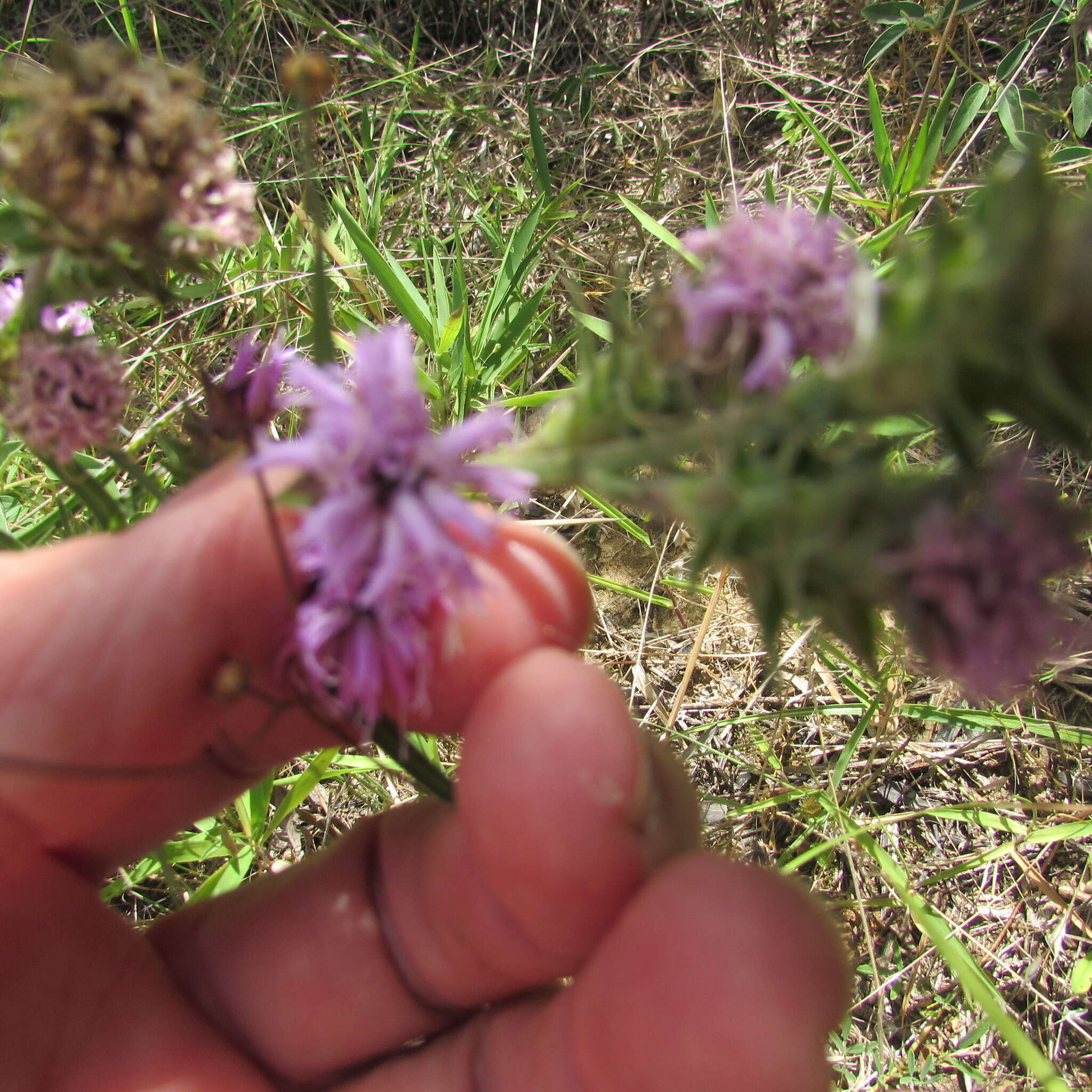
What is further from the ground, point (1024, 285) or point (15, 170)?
point (15, 170)

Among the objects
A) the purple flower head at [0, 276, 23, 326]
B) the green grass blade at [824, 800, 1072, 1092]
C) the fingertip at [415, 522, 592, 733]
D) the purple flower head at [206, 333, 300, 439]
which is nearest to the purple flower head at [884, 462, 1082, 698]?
the fingertip at [415, 522, 592, 733]

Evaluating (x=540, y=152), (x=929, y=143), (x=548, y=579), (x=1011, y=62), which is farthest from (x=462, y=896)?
(x=1011, y=62)

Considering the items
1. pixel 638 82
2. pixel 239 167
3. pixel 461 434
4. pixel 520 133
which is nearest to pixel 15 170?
pixel 461 434

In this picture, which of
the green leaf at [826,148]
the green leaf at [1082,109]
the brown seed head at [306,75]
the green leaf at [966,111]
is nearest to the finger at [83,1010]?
the brown seed head at [306,75]

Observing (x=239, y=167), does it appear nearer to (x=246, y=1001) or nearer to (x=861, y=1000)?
(x=246, y=1001)

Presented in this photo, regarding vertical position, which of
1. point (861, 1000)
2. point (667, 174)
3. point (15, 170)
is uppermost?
point (15, 170)

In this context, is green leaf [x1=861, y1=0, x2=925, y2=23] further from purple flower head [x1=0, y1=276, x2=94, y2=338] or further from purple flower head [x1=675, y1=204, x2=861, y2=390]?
purple flower head [x1=0, y1=276, x2=94, y2=338]
